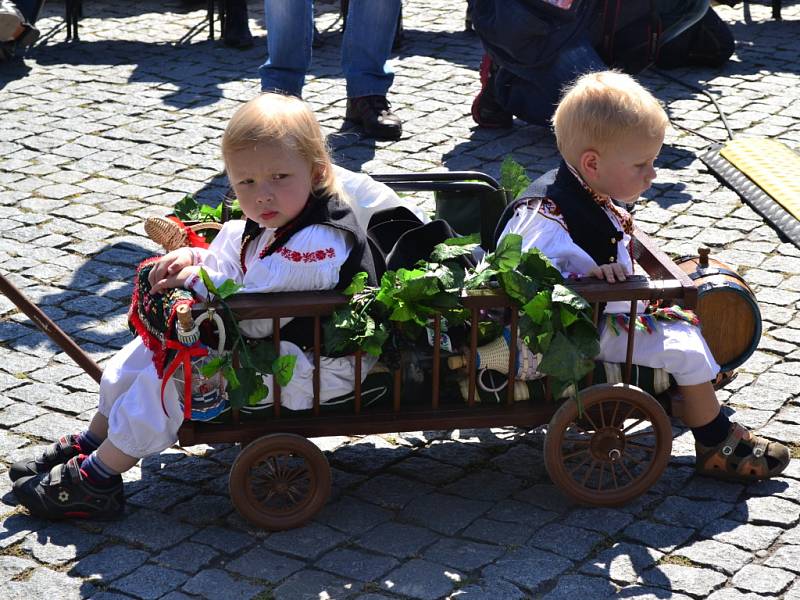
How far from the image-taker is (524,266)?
142 inches

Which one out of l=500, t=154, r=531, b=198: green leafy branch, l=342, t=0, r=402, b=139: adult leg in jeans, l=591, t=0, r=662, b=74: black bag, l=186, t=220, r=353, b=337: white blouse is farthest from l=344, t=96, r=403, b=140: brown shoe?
l=186, t=220, r=353, b=337: white blouse

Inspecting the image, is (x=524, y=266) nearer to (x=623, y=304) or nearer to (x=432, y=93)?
(x=623, y=304)

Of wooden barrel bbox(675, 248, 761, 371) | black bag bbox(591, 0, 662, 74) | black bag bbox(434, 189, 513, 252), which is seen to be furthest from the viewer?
black bag bbox(591, 0, 662, 74)

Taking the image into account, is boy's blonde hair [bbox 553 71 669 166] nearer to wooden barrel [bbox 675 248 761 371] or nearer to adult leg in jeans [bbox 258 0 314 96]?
wooden barrel [bbox 675 248 761 371]

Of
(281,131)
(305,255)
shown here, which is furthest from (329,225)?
(281,131)

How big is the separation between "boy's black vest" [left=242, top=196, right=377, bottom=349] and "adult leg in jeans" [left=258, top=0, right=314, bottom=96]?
341cm

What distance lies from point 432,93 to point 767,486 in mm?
4636

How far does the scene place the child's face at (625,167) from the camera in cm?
378

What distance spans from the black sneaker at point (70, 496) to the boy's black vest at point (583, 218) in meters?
1.51

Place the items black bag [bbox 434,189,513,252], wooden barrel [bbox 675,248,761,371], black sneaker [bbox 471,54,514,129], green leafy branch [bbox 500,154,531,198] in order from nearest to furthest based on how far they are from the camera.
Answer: wooden barrel [bbox 675,248,761,371] < green leafy branch [bbox 500,154,531,198] < black bag [bbox 434,189,513,252] < black sneaker [bbox 471,54,514,129]

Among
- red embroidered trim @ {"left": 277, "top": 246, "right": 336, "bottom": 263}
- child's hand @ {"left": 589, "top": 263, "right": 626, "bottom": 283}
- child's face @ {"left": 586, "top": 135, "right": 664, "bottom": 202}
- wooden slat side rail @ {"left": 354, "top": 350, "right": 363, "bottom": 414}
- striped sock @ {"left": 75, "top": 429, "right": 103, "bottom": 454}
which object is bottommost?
striped sock @ {"left": 75, "top": 429, "right": 103, "bottom": 454}

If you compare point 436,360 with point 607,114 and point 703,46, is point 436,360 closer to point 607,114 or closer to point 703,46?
point 607,114

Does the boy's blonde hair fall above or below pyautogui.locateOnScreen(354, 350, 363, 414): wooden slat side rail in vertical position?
above

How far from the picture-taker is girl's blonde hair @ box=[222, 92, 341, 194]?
3.60 metres
